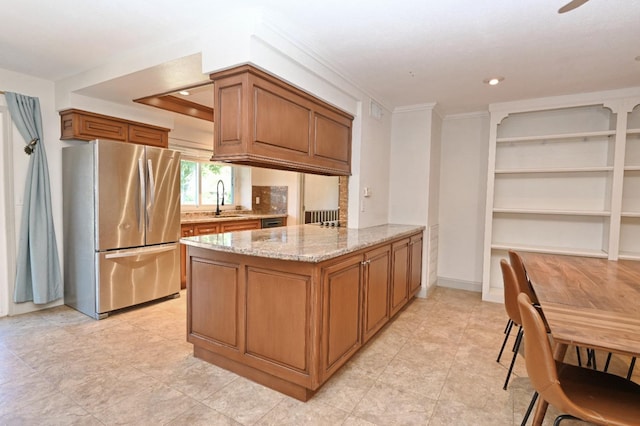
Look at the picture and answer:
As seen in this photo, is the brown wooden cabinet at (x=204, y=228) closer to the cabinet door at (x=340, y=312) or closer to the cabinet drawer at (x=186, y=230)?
the cabinet drawer at (x=186, y=230)

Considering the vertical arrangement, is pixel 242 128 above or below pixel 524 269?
above

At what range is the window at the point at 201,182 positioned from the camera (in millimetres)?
5066

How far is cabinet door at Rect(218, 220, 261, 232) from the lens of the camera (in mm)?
4582

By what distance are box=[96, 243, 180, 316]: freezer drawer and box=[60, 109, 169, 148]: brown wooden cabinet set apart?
49.0 inches

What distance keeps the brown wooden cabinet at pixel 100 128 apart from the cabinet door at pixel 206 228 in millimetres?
1140

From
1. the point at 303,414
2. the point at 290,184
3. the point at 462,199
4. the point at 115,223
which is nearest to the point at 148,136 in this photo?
the point at 115,223

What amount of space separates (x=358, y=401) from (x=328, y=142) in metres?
2.13

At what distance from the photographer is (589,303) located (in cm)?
165

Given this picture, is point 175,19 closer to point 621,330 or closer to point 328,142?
point 328,142

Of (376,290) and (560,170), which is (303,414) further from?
(560,170)

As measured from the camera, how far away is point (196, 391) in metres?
2.08

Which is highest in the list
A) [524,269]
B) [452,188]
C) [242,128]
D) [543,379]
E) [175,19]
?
[175,19]

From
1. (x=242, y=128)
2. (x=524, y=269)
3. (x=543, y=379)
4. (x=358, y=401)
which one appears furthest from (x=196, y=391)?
(x=524, y=269)

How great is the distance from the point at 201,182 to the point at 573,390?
16.5ft
